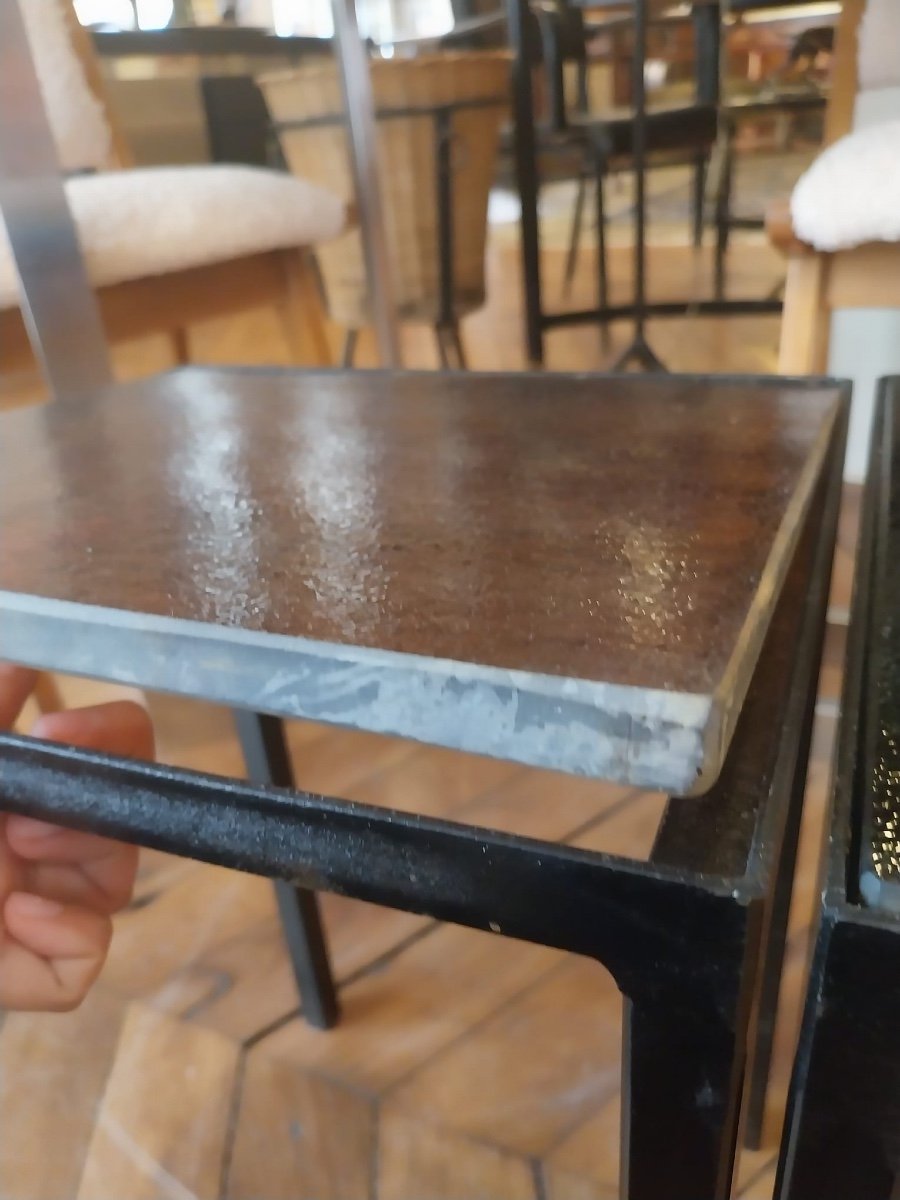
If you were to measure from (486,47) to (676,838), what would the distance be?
2.00m

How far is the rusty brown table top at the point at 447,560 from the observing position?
0.88ft

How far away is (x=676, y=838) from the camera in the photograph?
10.4 inches

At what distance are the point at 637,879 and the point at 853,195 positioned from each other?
0.56 m

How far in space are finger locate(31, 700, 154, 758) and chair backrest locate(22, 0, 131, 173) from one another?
784mm

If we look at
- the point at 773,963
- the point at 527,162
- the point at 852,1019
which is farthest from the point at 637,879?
the point at 527,162

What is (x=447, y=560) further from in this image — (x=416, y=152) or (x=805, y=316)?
(x=416, y=152)

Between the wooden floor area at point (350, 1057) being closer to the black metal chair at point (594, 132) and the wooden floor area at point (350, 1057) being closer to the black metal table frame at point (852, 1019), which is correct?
the black metal table frame at point (852, 1019)

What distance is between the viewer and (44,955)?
493 mm

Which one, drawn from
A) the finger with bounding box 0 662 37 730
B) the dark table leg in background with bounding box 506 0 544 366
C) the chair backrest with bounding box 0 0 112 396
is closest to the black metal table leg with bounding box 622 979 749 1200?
the finger with bounding box 0 662 37 730

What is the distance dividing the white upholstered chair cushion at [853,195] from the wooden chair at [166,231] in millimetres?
532

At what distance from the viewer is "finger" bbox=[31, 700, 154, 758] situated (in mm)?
560

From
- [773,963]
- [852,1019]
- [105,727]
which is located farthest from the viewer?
[105,727]

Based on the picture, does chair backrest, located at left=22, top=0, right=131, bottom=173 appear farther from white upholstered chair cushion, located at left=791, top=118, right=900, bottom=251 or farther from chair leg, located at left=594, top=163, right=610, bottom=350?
chair leg, located at left=594, top=163, right=610, bottom=350

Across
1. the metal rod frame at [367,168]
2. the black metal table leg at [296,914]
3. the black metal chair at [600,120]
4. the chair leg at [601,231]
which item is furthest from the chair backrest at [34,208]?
the chair leg at [601,231]
